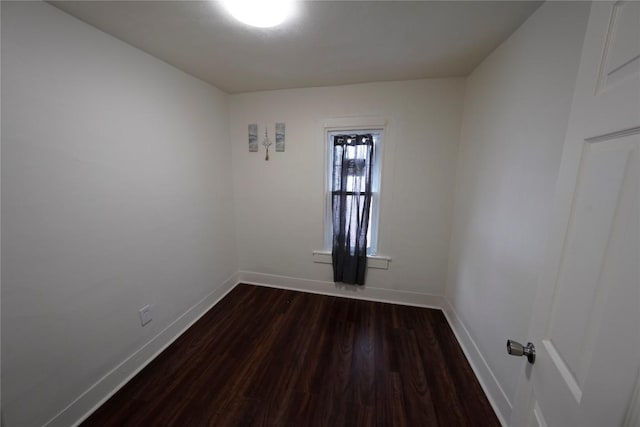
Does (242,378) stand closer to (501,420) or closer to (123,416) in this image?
(123,416)

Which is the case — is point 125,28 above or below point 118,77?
above

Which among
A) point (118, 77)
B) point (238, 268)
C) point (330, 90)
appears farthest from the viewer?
point (238, 268)

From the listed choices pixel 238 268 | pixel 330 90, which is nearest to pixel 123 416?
pixel 238 268

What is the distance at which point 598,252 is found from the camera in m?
0.48

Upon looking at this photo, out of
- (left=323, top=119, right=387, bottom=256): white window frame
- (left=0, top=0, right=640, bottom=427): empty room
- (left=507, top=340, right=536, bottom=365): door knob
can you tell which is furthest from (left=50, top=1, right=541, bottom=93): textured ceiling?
(left=507, top=340, right=536, bottom=365): door knob

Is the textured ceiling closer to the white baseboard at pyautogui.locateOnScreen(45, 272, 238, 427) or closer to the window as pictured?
the window

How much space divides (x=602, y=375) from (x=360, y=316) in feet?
6.46

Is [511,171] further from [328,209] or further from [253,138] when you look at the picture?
[253,138]

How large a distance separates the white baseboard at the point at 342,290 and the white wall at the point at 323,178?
6cm

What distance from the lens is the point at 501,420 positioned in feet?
4.32

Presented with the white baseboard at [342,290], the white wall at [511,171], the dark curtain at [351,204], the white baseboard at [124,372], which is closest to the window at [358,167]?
the dark curtain at [351,204]

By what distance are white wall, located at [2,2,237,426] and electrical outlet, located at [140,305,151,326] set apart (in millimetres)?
44

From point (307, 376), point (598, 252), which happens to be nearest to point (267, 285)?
point (307, 376)

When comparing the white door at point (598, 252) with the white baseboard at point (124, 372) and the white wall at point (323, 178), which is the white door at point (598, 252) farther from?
the white baseboard at point (124, 372)
